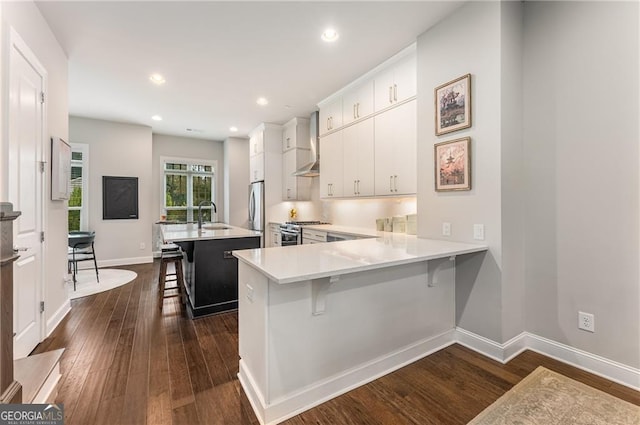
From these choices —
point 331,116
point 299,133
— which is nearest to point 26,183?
point 331,116

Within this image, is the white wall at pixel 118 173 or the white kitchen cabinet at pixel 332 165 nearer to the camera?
the white kitchen cabinet at pixel 332 165

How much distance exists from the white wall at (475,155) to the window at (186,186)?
5.47 meters

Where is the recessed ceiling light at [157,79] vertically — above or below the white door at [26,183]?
above

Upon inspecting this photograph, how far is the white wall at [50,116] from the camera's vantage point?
1925 mm

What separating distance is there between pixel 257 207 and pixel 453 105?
13.7ft

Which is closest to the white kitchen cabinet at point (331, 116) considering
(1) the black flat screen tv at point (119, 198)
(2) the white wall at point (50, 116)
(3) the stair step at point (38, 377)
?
(2) the white wall at point (50, 116)

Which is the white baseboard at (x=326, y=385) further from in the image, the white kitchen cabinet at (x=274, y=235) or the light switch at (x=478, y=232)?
the white kitchen cabinet at (x=274, y=235)

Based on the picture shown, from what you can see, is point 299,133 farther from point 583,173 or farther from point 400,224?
point 583,173

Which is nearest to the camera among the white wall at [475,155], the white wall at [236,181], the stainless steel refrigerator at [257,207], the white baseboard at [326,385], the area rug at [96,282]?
the white baseboard at [326,385]

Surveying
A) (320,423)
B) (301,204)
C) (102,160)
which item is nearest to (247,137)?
(301,204)

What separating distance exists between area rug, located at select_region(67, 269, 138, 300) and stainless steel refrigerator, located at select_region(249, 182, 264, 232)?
2.25 metres

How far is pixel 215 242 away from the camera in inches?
125

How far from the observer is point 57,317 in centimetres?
287

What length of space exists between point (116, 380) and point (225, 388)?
2.54 feet
